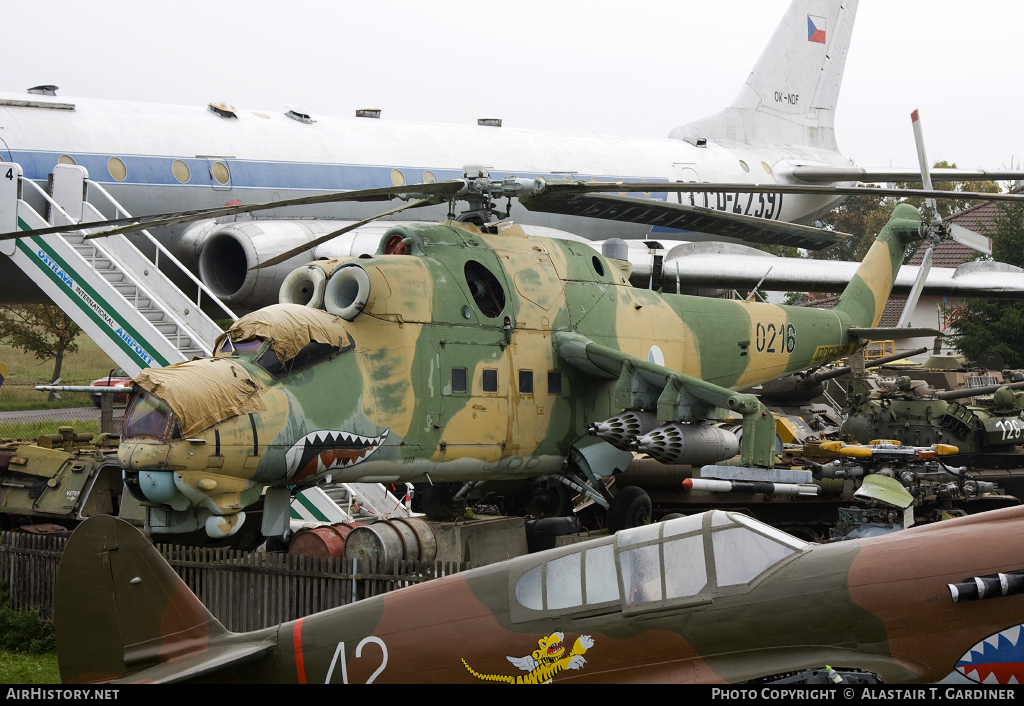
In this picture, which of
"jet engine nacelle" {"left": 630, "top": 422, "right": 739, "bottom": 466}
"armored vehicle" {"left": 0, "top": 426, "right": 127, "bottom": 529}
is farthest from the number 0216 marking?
"armored vehicle" {"left": 0, "top": 426, "right": 127, "bottom": 529}

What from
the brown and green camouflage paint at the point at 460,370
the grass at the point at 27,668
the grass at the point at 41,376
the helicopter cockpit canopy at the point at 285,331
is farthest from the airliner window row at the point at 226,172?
the grass at the point at 41,376

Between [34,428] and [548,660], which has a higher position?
[548,660]

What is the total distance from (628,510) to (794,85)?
1964 centimetres

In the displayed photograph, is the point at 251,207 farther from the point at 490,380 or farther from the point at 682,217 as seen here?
the point at 682,217

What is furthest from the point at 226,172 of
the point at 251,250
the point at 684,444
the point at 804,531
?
the point at 804,531

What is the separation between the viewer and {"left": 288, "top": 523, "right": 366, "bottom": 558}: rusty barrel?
10.2 metres

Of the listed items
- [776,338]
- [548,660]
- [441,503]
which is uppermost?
→ [776,338]

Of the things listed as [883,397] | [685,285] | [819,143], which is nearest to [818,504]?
[883,397]

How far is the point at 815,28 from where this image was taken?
2791 cm

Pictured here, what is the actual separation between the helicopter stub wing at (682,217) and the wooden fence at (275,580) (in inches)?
146

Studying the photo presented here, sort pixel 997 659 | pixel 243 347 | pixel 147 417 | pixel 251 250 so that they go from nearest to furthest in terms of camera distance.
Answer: pixel 997 659
pixel 147 417
pixel 243 347
pixel 251 250

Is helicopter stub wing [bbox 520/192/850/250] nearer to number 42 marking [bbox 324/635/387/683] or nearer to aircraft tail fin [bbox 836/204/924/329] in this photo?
aircraft tail fin [bbox 836/204/924/329]

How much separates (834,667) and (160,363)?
9.81 meters

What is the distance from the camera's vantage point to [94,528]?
682cm
